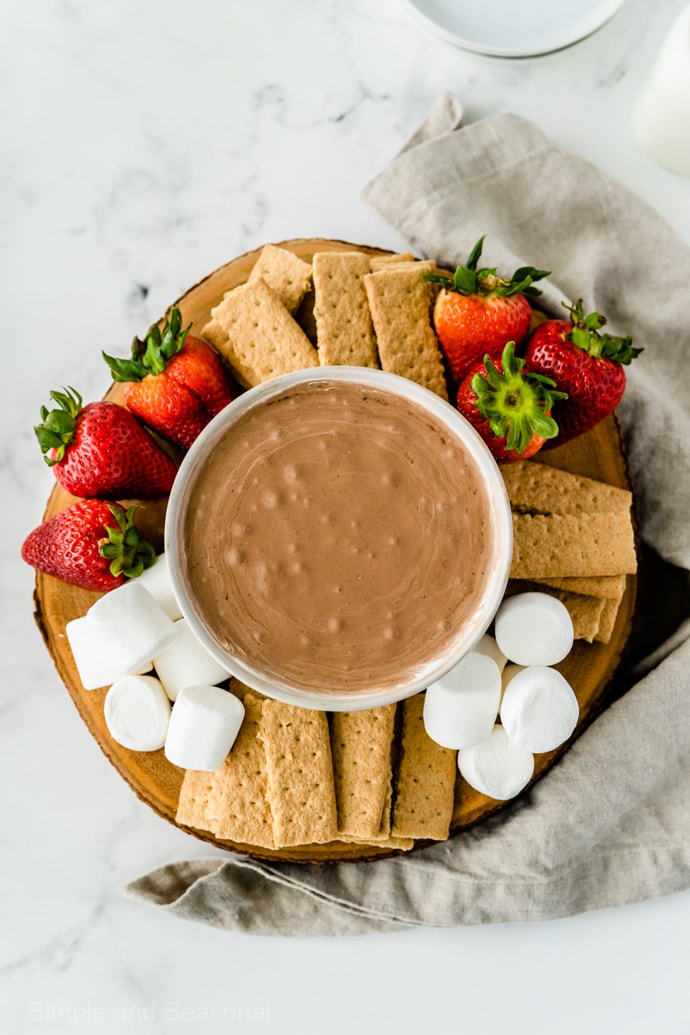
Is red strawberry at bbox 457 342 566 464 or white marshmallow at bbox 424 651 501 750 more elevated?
red strawberry at bbox 457 342 566 464

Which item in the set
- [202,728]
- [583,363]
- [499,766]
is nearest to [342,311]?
[583,363]

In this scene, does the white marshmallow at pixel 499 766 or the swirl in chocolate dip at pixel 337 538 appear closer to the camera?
the swirl in chocolate dip at pixel 337 538

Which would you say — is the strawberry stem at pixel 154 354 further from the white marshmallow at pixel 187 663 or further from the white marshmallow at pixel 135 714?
the white marshmallow at pixel 135 714

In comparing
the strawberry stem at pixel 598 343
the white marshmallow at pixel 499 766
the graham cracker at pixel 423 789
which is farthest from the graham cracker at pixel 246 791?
the strawberry stem at pixel 598 343

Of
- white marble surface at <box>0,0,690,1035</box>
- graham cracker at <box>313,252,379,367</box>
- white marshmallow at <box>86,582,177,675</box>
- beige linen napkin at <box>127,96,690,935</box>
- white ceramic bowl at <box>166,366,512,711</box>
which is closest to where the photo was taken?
white ceramic bowl at <box>166,366,512,711</box>

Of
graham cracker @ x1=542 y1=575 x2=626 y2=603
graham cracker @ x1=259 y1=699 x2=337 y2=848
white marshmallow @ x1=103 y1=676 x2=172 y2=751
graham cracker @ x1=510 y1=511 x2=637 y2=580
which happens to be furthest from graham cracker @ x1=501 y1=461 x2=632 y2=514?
white marshmallow @ x1=103 y1=676 x2=172 y2=751

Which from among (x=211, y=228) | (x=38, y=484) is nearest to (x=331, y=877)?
(x=38, y=484)

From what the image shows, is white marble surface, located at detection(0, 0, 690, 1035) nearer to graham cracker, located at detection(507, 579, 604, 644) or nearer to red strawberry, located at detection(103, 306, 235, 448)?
red strawberry, located at detection(103, 306, 235, 448)
